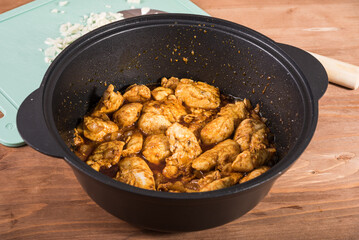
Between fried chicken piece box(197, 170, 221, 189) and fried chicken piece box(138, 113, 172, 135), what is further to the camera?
fried chicken piece box(138, 113, 172, 135)

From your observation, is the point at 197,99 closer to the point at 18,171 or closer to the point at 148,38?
the point at 148,38

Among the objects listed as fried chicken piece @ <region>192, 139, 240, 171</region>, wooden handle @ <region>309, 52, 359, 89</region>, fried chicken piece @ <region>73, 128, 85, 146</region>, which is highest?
fried chicken piece @ <region>73, 128, 85, 146</region>

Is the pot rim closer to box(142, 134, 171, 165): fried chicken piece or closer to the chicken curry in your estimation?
the chicken curry

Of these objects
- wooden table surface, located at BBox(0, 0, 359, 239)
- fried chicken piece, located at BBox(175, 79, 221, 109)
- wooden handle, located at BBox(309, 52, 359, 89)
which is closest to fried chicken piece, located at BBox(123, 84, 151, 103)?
fried chicken piece, located at BBox(175, 79, 221, 109)

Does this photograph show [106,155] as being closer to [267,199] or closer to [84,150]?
[84,150]

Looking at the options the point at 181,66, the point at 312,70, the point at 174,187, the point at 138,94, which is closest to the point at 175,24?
the point at 181,66

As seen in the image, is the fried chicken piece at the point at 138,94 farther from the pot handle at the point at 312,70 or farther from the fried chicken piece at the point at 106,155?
the pot handle at the point at 312,70

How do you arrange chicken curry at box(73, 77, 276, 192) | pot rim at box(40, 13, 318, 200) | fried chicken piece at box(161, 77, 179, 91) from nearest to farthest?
pot rim at box(40, 13, 318, 200), chicken curry at box(73, 77, 276, 192), fried chicken piece at box(161, 77, 179, 91)
